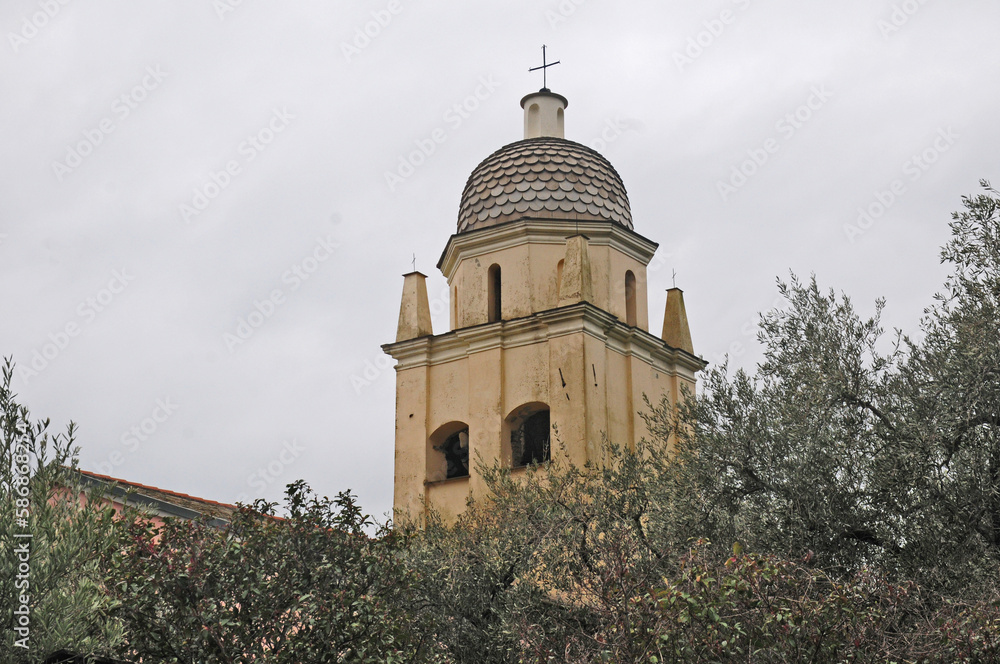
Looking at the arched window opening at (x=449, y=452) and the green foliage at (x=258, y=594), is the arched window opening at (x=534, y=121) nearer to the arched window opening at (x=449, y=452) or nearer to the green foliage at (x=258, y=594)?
the arched window opening at (x=449, y=452)

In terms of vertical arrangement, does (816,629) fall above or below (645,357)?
below

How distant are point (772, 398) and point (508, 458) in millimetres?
7690

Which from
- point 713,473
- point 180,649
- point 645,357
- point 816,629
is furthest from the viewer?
point 645,357

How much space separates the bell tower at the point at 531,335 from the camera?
65.0ft

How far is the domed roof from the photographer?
2191 cm

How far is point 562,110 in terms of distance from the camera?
23734 millimetres

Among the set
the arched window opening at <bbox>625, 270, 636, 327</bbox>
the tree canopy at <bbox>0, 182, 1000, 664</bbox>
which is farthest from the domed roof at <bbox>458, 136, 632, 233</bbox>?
the tree canopy at <bbox>0, 182, 1000, 664</bbox>

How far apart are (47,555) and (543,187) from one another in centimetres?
1511

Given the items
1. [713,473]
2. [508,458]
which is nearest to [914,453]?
[713,473]

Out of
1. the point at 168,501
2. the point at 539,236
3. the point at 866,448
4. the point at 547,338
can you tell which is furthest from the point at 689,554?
the point at 539,236

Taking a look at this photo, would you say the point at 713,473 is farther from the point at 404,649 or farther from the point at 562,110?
the point at 562,110

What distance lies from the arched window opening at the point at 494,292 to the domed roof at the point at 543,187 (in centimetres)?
87

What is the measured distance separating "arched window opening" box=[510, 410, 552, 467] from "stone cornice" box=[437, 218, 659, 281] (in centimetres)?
332

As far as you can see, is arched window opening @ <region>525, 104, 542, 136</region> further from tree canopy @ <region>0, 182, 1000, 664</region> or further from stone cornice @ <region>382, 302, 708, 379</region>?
tree canopy @ <region>0, 182, 1000, 664</region>
